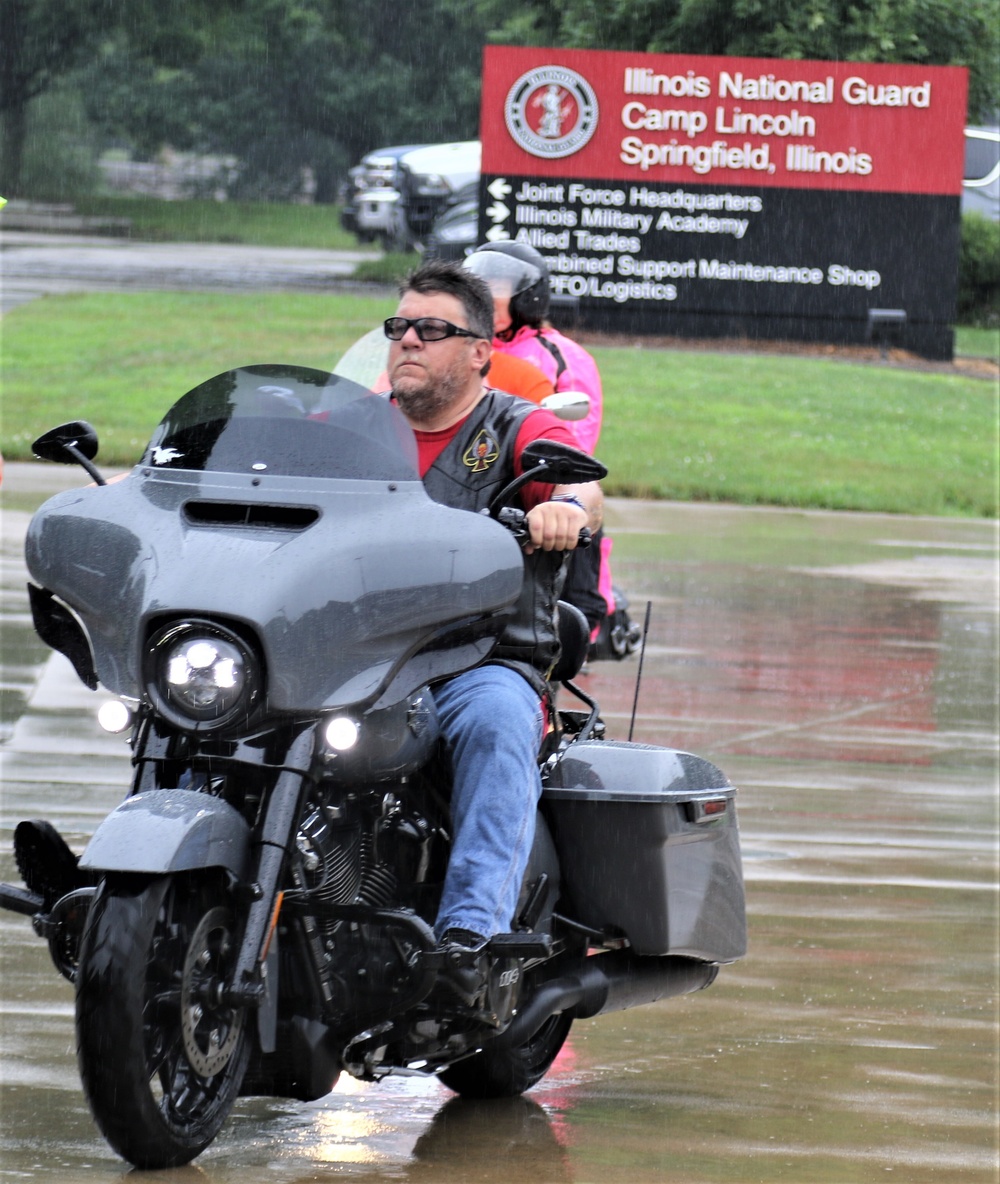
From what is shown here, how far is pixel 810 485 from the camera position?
1894 cm

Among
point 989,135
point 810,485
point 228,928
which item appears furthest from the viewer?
point 989,135

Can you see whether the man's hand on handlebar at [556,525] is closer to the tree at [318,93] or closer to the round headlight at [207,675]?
the round headlight at [207,675]

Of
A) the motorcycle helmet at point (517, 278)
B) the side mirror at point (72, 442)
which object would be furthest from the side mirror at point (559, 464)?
the motorcycle helmet at point (517, 278)

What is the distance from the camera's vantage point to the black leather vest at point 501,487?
4.60m

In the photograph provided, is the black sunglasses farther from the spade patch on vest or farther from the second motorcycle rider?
the spade patch on vest

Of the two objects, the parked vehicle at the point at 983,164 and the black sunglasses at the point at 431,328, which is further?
the parked vehicle at the point at 983,164

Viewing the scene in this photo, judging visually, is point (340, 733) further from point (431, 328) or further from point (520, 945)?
point (431, 328)

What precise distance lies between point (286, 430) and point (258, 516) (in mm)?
218

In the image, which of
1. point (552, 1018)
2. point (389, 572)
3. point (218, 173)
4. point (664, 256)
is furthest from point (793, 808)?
point (218, 173)

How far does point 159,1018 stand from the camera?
3.90 meters

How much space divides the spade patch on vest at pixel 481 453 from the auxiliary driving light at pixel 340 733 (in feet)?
3.03

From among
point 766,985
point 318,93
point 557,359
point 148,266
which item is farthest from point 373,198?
point 766,985

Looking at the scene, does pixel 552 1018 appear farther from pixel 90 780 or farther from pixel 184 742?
pixel 90 780

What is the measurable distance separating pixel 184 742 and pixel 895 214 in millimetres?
23871
